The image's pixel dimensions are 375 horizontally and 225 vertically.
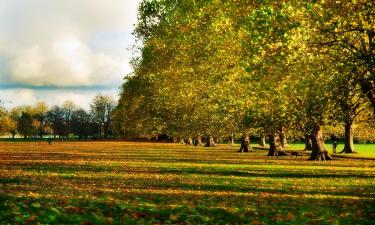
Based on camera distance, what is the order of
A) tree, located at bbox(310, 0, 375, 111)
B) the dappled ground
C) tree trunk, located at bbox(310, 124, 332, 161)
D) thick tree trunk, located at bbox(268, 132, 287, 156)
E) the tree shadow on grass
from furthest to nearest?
thick tree trunk, located at bbox(268, 132, 287, 156)
tree trunk, located at bbox(310, 124, 332, 161)
tree, located at bbox(310, 0, 375, 111)
the dappled ground
the tree shadow on grass

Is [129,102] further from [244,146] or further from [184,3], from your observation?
[184,3]

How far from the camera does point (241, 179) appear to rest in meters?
26.5

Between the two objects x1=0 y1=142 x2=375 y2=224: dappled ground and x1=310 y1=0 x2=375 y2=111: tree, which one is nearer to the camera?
x1=0 y1=142 x2=375 y2=224: dappled ground

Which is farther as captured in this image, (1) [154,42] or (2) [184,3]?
(1) [154,42]

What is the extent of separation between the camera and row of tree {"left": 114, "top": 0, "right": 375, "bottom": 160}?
21.3 m

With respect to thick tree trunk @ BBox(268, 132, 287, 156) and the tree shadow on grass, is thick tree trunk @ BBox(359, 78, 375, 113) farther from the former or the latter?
thick tree trunk @ BBox(268, 132, 287, 156)

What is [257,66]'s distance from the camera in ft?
70.8

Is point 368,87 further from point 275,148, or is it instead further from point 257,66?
point 275,148

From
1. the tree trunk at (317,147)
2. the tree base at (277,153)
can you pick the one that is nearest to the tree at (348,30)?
the tree trunk at (317,147)

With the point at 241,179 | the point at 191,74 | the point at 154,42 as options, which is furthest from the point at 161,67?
the point at 241,179

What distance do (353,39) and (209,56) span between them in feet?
68.6

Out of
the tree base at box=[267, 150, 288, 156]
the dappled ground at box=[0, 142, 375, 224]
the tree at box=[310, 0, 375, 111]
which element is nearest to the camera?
the dappled ground at box=[0, 142, 375, 224]

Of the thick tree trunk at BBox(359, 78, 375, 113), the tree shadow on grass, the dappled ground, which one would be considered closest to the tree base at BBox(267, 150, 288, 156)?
the dappled ground

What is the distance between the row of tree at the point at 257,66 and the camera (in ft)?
69.8
